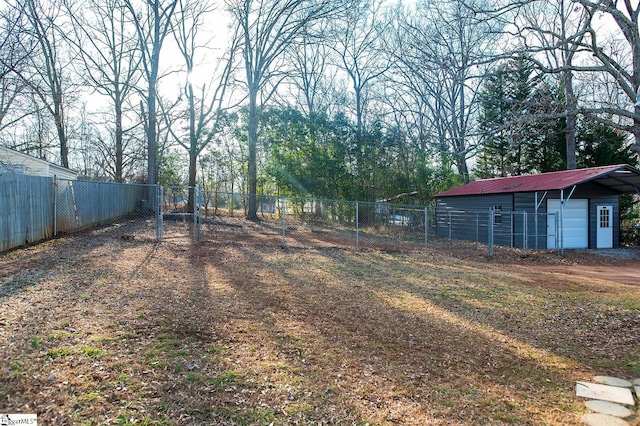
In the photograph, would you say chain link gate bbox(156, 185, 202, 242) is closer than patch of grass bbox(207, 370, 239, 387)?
No

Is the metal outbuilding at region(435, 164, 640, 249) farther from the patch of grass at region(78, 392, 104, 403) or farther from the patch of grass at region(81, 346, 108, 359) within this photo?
the patch of grass at region(78, 392, 104, 403)

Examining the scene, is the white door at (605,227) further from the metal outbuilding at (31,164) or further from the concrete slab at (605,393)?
the metal outbuilding at (31,164)

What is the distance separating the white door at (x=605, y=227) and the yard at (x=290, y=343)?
31.6 ft

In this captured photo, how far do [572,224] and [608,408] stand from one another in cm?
1517

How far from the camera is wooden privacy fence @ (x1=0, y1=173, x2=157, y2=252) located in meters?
8.34

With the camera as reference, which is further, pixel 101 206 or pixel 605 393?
pixel 101 206

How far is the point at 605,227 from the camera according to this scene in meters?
16.4

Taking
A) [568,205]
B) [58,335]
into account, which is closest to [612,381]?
[58,335]

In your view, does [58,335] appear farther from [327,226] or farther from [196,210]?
[327,226]

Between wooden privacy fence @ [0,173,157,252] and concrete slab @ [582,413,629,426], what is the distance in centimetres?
1013

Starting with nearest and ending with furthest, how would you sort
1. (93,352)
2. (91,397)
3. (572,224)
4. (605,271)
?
(91,397) < (93,352) < (605,271) < (572,224)

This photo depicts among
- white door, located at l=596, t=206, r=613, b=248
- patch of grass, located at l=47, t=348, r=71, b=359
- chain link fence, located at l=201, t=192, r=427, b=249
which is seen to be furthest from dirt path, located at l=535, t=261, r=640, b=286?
patch of grass, located at l=47, t=348, r=71, b=359

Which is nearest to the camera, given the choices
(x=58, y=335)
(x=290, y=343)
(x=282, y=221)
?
(x=58, y=335)

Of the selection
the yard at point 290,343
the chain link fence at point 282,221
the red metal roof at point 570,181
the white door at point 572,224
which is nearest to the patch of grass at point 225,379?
the yard at point 290,343
